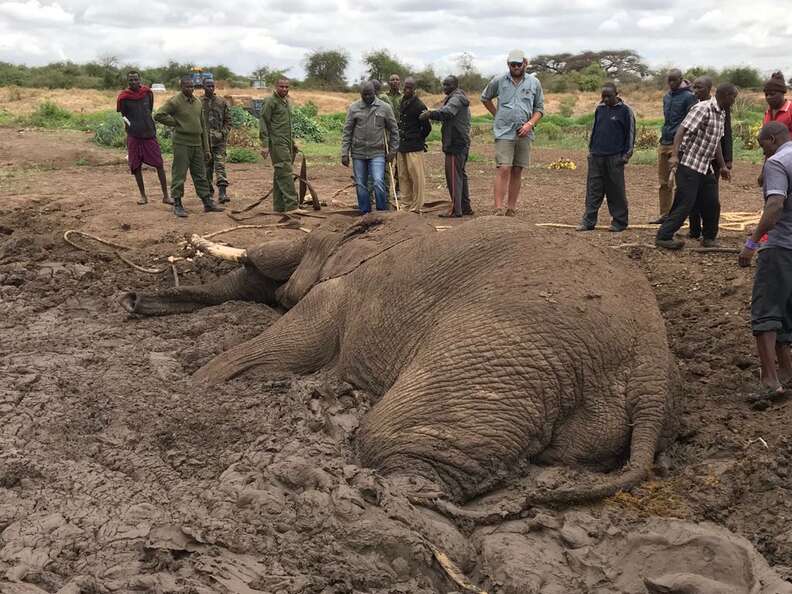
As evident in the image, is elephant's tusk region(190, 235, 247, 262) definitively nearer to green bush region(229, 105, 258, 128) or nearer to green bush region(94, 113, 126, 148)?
green bush region(94, 113, 126, 148)

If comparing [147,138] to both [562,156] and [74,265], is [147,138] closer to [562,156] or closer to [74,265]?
[74,265]

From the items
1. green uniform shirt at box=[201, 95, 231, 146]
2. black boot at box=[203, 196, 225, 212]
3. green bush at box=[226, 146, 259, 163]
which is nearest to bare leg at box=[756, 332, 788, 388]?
black boot at box=[203, 196, 225, 212]

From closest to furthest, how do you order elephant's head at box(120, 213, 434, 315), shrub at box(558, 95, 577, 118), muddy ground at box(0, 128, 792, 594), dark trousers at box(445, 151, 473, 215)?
1. muddy ground at box(0, 128, 792, 594)
2. elephant's head at box(120, 213, 434, 315)
3. dark trousers at box(445, 151, 473, 215)
4. shrub at box(558, 95, 577, 118)

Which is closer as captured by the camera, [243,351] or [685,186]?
[243,351]

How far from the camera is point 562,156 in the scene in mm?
19438

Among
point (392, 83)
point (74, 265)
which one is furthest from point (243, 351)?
point (392, 83)

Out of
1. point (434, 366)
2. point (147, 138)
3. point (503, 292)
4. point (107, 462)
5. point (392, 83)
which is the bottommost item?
point (107, 462)

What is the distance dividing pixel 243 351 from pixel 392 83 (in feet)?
23.9

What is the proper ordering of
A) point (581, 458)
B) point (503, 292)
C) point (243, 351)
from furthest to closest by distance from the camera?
point (243, 351) < point (503, 292) < point (581, 458)

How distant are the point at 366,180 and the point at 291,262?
14.0ft

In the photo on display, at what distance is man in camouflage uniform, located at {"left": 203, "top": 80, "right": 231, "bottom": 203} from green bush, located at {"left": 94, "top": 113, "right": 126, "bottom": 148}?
9.10 meters

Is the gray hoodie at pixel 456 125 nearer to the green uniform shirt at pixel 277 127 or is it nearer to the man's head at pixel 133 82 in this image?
the green uniform shirt at pixel 277 127

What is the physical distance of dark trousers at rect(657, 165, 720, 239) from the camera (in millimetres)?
7410

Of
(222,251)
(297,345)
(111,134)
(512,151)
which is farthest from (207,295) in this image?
(111,134)
